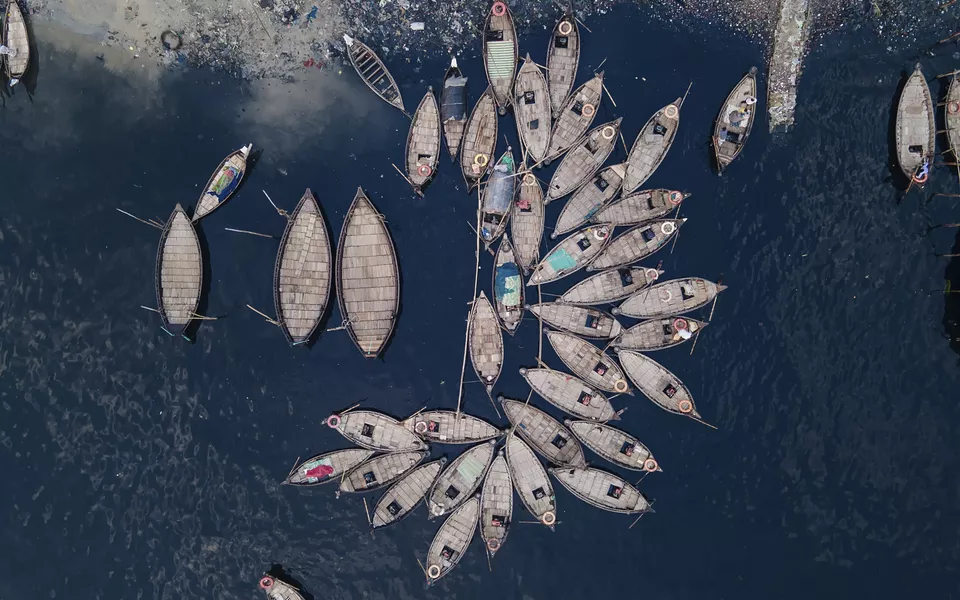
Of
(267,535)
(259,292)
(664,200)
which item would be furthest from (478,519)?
(664,200)

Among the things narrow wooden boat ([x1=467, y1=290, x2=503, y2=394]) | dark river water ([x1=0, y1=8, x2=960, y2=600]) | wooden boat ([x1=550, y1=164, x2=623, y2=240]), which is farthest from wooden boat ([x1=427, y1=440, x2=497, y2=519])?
wooden boat ([x1=550, y1=164, x2=623, y2=240])

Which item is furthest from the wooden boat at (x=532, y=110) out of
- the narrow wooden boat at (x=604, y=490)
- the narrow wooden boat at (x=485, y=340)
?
the narrow wooden boat at (x=604, y=490)

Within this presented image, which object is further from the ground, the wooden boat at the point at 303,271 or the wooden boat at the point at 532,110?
the wooden boat at the point at 532,110

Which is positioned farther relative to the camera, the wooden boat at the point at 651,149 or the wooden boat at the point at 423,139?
the wooden boat at the point at 423,139

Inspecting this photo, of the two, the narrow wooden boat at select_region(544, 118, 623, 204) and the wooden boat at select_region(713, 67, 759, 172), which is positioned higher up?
the wooden boat at select_region(713, 67, 759, 172)

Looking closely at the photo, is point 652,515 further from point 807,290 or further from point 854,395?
point 807,290

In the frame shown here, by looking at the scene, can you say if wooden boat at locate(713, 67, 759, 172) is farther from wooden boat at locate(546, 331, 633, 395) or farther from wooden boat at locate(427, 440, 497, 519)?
wooden boat at locate(427, 440, 497, 519)

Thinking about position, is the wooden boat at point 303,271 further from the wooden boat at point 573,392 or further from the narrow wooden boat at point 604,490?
the narrow wooden boat at point 604,490
